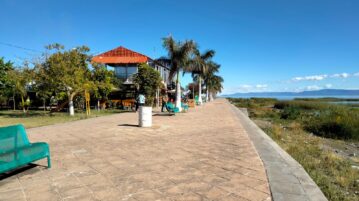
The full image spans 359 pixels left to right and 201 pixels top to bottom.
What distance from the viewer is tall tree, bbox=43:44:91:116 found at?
51.3 ft

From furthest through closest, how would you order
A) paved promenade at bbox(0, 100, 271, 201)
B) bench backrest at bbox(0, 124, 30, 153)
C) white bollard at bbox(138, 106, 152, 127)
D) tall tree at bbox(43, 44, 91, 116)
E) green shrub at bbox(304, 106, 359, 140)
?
tall tree at bbox(43, 44, 91, 116), green shrub at bbox(304, 106, 359, 140), white bollard at bbox(138, 106, 152, 127), bench backrest at bbox(0, 124, 30, 153), paved promenade at bbox(0, 100, 271, 201)

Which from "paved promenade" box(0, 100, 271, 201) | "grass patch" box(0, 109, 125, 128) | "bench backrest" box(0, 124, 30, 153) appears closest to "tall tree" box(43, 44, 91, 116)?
"grass patch" box(0, 109, 125, 128)

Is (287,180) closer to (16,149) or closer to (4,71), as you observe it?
(16,149)

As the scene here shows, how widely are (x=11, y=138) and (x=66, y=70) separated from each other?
41.0 feet

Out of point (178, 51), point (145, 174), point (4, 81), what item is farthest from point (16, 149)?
point (4, 81)

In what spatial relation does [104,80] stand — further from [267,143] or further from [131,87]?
[267,143]

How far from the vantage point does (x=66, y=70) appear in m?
15.6

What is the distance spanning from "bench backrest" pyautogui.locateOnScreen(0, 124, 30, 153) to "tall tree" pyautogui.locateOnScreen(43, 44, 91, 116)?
1208 cm

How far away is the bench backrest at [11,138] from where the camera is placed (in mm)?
4008

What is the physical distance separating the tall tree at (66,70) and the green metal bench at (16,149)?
1214cm

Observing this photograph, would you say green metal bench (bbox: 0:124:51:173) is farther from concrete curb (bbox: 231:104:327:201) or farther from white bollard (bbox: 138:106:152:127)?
white bollard (bbox: 138:106:152:127)

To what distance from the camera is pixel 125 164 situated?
15.9ft

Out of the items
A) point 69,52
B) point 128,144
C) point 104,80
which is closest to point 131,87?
point 104,80

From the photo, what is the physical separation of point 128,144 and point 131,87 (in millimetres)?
21110
